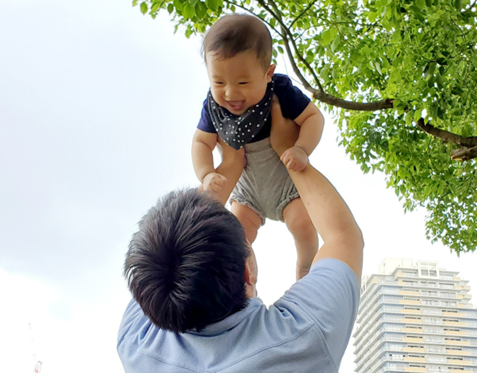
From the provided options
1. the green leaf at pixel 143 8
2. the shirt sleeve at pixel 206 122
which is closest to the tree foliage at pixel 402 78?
the green leaf at pixel 143 8

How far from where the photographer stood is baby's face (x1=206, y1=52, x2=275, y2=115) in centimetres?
108

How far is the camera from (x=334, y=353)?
731 mm

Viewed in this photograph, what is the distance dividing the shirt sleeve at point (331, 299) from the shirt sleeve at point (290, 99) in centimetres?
51

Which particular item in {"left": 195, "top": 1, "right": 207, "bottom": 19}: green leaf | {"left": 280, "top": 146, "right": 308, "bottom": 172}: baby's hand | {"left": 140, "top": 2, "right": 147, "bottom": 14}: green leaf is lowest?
{"left": 280, "top": 146, "right": 308, "bottom": 172}: baby's hand

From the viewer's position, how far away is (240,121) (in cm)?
116

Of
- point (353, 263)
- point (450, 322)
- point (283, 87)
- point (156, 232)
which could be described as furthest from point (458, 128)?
point (450, 322)

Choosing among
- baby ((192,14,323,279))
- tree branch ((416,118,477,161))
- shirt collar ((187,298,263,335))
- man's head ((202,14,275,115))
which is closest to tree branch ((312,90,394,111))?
tree branch ((416,118,477,161))

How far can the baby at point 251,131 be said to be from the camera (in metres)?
1.09

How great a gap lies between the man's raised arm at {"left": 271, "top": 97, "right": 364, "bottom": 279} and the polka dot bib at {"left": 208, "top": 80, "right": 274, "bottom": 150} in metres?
0.05

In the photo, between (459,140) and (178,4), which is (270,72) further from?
(459,140)

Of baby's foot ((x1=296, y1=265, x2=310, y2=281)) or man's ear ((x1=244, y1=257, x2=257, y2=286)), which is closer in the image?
man's ear ((x1=244, y1=257, x2=257, y2=286))

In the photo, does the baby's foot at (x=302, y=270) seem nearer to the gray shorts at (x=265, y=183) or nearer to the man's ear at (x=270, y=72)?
the gray shorts at (x=265, y=183)

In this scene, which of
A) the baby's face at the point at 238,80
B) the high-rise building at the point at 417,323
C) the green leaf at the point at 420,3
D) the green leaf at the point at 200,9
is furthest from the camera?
the high-rise building at the point at 417,323

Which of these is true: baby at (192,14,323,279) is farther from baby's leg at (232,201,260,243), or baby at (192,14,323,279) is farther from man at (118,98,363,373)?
man at (118,98,363,373)
